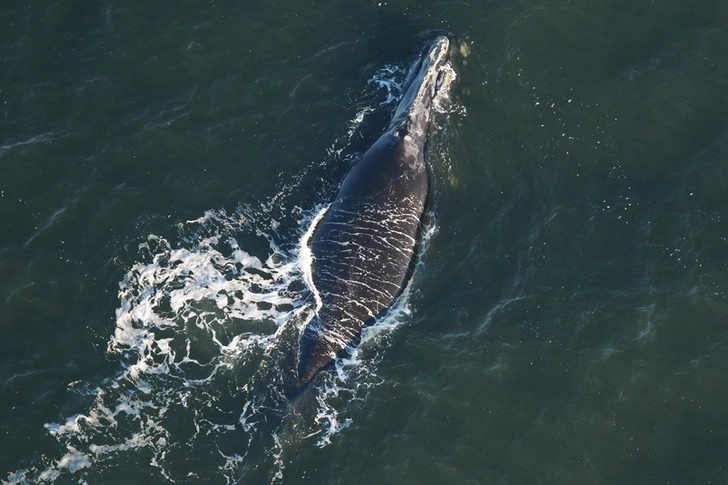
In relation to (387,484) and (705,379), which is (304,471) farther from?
(705,379)

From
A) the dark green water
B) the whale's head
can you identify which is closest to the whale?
the whale's head

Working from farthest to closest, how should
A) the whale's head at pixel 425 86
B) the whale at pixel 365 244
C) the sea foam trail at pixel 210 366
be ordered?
the whale's head at pixel 425 86
the whale at pixel 365 244
the sea foam trail at pixel 210 366

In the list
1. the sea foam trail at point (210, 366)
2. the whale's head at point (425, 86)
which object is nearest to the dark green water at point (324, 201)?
the sea foam trail at point (210, 366)

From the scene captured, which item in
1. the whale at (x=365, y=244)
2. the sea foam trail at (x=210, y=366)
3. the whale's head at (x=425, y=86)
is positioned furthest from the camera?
the whale's head at (x=425, y=86)

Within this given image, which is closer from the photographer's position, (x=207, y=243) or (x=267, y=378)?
(x=267, y=378)

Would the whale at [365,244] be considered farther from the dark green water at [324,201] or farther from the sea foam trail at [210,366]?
the dark green water at [324,201]

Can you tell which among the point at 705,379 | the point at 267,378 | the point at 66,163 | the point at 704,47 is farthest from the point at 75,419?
the point at 704,47

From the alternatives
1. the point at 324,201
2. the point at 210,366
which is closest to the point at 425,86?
the point at 324,201
